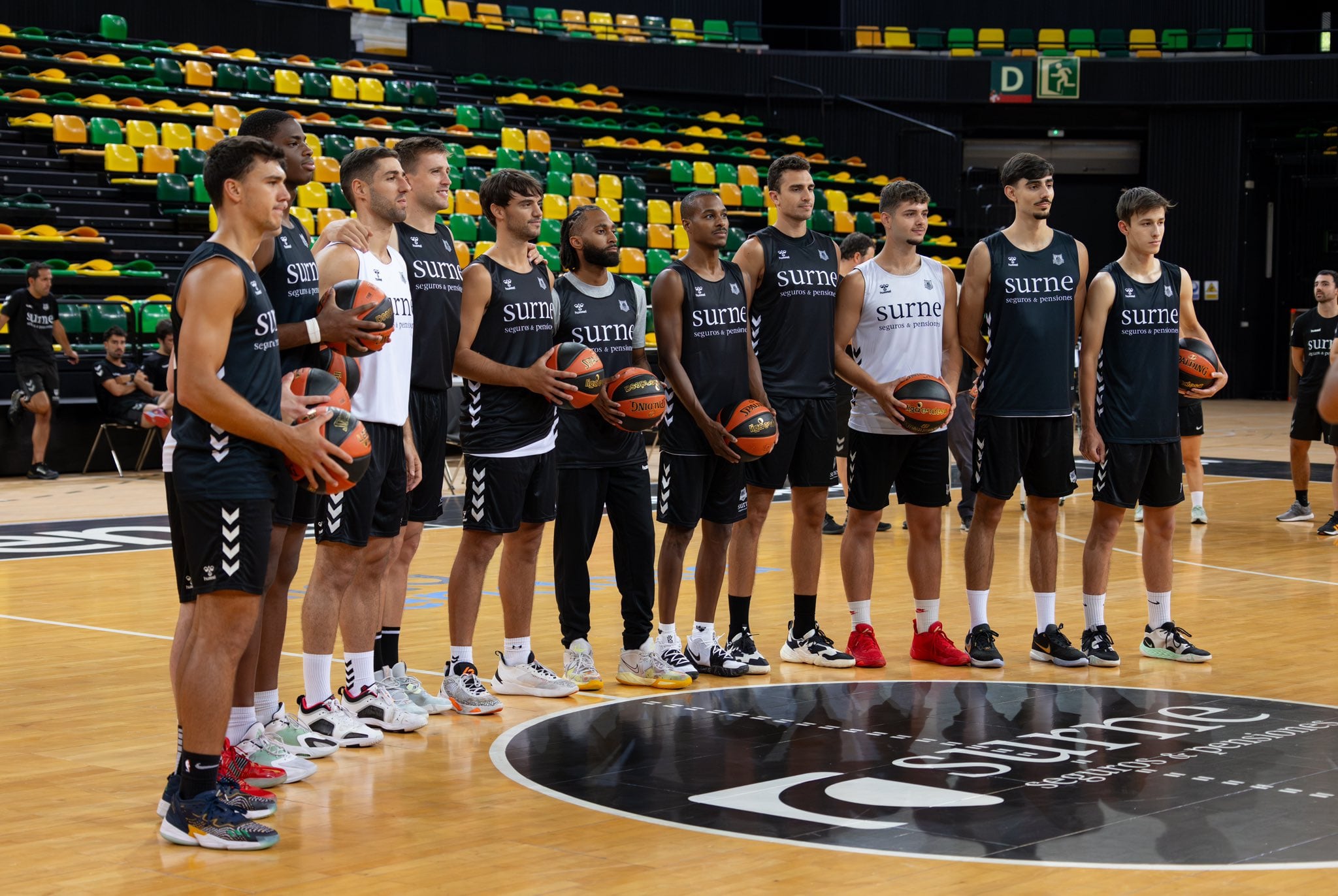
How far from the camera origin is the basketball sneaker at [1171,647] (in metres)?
6.47

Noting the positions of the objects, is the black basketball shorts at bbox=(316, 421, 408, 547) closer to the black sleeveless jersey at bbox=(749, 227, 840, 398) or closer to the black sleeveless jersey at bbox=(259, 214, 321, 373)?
the black sleeveless jersey at bbox=(259, 214, 321, 373)

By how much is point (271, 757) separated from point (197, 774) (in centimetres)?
62

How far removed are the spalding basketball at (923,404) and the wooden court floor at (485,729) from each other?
100 cm

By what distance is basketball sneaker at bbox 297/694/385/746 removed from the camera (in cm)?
504

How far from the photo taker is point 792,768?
187 inches

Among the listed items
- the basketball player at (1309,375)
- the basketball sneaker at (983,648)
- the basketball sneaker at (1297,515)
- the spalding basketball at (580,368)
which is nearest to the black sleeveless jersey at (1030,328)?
the basketball sneaker at (983,648)

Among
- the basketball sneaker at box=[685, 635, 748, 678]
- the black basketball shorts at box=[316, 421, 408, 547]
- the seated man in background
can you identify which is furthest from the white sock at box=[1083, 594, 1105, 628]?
the seated man in background

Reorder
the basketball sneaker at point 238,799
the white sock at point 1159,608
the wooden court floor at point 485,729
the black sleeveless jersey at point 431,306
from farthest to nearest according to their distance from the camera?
the white sock at point 1159,608
the black sleeveless jersey at point 431,306
the basketball sneaker at point 238,799
the wooden court floor at point 485,729

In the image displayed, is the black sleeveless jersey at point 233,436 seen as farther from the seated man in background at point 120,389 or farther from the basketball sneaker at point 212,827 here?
the seated man in background at point 120,389

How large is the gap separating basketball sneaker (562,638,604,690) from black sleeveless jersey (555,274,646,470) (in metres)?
0.69

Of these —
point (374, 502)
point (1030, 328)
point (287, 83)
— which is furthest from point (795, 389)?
point (287, 83)

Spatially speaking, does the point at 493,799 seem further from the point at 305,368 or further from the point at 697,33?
the point at 697,33

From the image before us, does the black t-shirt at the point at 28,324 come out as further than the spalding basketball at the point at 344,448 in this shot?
Yes

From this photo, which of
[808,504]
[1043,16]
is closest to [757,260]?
[808,504]
